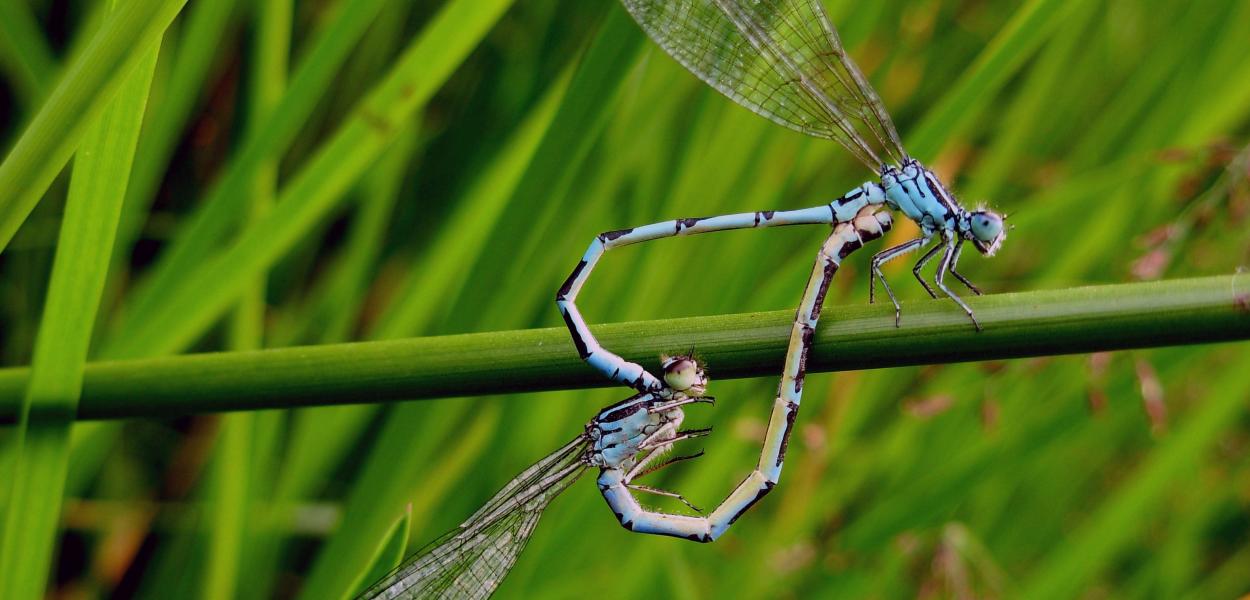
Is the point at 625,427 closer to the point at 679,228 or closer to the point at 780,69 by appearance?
the point at 679,228

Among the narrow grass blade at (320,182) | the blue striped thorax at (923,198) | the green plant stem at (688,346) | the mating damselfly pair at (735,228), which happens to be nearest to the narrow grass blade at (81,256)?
the green plant stem at (688,346)

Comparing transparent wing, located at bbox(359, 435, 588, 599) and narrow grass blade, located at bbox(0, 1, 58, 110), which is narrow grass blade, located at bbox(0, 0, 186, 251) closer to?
transparent wing, located at bbox(359, 435, 588, 599)

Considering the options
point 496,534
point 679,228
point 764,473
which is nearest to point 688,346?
point 764,473

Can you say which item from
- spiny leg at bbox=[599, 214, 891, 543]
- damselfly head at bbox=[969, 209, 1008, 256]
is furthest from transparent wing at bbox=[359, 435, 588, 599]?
damselfly head at bbox=[969, 209, 1008, 256]

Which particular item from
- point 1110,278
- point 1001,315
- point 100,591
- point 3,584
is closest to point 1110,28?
point 1110,278

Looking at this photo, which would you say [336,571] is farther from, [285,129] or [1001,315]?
[1001,315]
